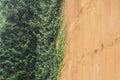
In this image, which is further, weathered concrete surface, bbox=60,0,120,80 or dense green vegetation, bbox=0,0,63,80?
dense green vegetation, bbox=0,0,63,80

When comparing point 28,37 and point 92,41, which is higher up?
point 28,37

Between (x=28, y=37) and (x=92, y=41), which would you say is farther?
(x=28, y=37)

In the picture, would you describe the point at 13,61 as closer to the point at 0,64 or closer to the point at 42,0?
the point at 0,64

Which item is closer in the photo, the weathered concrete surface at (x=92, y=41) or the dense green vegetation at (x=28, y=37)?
the weathered concrete surface at (x=92, y=41)

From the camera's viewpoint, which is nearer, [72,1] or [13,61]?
[72,1]

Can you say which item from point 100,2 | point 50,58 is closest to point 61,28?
point 50,58
